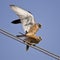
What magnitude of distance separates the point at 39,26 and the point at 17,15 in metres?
0.57

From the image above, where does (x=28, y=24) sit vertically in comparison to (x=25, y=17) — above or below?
below

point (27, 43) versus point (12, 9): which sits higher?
point (12, 9)

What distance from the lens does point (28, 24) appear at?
13.7ft

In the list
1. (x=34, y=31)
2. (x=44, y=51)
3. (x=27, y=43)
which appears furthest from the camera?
(x=34, y=31)

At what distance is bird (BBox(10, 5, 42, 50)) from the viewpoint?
12.5ft

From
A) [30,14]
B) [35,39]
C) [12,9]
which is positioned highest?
[12,9]

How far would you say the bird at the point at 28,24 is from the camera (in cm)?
382

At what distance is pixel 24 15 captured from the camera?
4.08 metres

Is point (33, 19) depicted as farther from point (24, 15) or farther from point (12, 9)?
point (12, 9)

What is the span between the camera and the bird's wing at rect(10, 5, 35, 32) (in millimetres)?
3804

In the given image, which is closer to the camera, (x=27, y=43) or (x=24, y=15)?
(x=27, y=43)

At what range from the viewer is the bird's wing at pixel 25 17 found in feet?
12.5

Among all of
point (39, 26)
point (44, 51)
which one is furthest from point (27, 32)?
point (44, 51)

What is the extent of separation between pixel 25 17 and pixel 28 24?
5.6 inches
